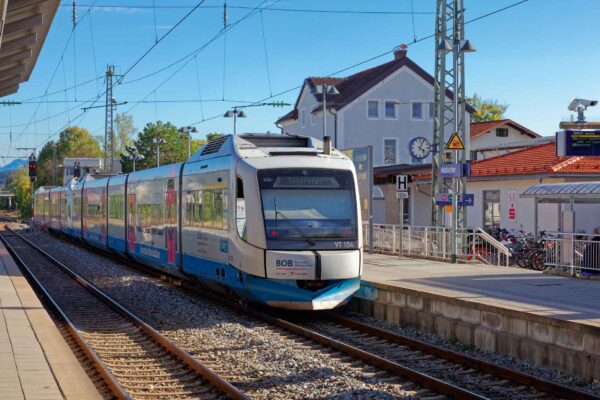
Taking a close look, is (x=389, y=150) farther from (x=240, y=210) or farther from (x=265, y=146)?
(x=240, y=210)

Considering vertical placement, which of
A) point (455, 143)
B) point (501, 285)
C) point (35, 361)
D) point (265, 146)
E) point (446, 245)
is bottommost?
point (35, 361)

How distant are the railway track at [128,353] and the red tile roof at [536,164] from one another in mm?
16095

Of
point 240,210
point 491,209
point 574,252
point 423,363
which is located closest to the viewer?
point 423,363

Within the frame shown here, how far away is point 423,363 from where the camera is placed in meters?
11.1

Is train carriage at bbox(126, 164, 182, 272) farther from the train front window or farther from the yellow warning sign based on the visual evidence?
the yellow warning sign

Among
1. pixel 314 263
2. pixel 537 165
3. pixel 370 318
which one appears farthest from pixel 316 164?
pixel 537 165

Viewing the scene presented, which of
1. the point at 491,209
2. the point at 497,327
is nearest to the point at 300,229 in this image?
the point at 497,327

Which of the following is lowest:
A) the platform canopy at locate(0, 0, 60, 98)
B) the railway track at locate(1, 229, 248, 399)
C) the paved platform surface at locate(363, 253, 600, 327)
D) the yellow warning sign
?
the railway track at locate(1, 229, 248, 399)

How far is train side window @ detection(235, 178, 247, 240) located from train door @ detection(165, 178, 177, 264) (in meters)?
5.13

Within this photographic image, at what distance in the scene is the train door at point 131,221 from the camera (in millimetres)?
25156

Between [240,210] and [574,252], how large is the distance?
7.30 m

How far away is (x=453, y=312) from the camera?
12898 mm

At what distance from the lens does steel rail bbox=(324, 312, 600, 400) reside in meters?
8.90

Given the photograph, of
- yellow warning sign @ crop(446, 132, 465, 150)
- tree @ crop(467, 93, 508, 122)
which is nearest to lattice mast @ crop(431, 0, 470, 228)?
yellow warning sign @ crop(446, 132, 465, 150)
